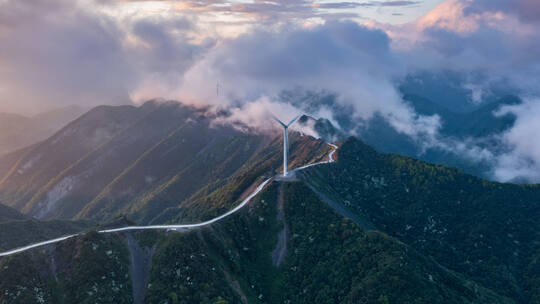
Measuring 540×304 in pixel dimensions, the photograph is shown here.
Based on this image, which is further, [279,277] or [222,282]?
[279,277]

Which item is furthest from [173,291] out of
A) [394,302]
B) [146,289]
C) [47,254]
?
[394,302]

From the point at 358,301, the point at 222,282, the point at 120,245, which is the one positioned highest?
the point at 120,245

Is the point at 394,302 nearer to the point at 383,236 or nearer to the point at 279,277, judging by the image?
the point at 383,236

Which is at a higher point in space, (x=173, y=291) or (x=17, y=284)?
(x=17, y=284)

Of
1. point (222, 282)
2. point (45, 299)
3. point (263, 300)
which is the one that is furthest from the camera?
point (263, 300)

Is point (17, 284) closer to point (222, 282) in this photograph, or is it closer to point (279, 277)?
point (222, 282)

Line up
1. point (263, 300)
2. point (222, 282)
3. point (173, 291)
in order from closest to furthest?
point (173, 291)
point (222, 282)
point (263, 300)
